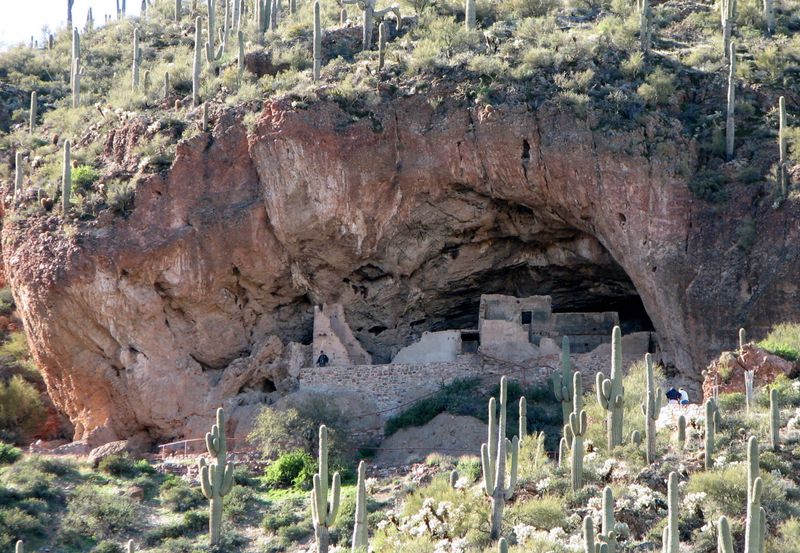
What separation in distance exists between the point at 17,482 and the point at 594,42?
1917cm

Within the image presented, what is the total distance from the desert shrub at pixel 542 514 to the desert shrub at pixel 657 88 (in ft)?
45.6

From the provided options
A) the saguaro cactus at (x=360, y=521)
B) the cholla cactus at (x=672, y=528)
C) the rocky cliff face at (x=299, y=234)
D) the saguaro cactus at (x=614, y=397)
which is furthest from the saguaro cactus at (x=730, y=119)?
the cholla cactus at (x=672, y=528)

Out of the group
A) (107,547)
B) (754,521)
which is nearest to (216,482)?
(107,547)

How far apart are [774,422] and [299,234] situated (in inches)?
584

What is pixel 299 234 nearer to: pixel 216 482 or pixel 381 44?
pixel 381 44

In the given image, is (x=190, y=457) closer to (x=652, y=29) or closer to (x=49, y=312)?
(x=49, y=312)

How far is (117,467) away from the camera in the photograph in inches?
1396

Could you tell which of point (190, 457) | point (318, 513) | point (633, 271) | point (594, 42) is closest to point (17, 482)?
point (190, 457)

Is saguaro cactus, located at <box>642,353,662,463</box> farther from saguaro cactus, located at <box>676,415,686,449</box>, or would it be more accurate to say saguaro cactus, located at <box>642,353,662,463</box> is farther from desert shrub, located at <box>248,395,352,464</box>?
desert shrub, located at <box>248,395,352,464</box>

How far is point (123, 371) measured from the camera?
128 feet

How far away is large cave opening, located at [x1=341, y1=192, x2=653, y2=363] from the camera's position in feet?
134

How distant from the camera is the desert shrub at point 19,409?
40031 millimetres

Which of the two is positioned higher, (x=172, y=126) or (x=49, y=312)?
(x=172, y=126)

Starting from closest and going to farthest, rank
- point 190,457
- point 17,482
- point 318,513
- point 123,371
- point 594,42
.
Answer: point 318,513 < point 17,482 < point 190,457 < point 123,371 < point 594,42
